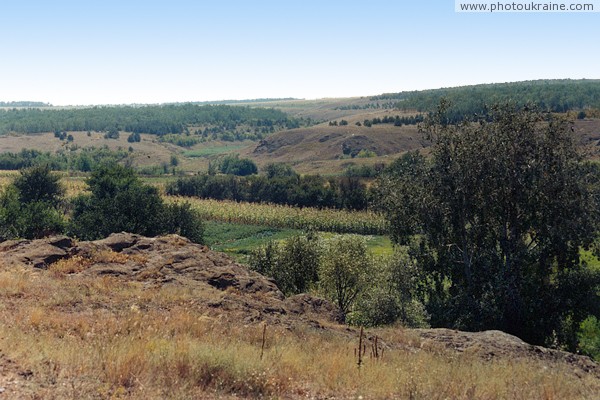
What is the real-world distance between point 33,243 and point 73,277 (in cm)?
645

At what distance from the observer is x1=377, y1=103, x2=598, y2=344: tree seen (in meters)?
28.7

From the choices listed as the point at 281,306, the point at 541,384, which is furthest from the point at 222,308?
the point at 541,384

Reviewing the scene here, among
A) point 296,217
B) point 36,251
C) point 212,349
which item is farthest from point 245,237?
point 212,349

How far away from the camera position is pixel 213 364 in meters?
10.4

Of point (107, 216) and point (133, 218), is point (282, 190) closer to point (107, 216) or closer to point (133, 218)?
point (133, 218)

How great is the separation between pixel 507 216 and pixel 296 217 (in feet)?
227

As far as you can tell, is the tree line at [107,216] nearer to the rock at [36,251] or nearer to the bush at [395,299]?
the rock at [36,251]

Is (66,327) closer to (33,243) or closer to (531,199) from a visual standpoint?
(33,243)

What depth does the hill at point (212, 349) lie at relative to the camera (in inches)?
394

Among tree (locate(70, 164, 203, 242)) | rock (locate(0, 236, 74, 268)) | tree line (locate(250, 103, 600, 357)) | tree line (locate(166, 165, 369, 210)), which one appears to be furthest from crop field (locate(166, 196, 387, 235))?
rock (locate(0, 236, 74, 268))

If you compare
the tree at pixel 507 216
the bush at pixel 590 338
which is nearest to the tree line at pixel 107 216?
the tree at pixel 507 216

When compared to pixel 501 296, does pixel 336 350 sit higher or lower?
higher

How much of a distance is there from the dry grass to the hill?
0.11ft

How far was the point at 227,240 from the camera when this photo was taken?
84.6m
